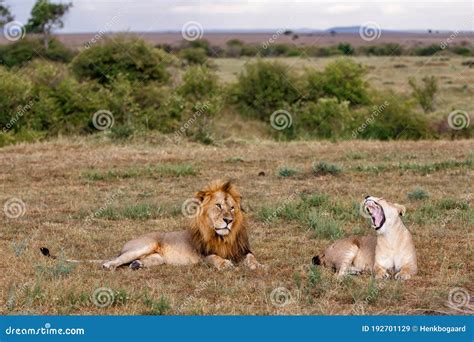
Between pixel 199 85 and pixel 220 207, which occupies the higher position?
pixel 199 85

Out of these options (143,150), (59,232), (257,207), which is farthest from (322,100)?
(59,232)

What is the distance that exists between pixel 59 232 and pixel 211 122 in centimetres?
1357

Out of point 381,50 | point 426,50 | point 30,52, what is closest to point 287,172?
point 30,52

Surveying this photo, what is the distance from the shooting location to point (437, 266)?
865cm

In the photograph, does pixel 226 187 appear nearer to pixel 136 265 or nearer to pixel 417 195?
pixel 136 265

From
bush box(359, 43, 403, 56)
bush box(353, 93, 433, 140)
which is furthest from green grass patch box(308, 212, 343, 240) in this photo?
bush box(359, 43, 403, 56)

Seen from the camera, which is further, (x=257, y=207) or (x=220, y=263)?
(x=257, y=207)

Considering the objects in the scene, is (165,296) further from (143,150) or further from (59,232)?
(143,150)

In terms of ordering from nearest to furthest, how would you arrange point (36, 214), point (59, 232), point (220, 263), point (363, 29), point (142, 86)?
point (220, 263)
point (59, 232)
point (36, 214)
point (363, 29)
point (142, 86)

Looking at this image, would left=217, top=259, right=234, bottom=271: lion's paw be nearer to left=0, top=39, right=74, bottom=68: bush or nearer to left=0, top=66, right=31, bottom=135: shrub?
left=0, top=66, right=31, bottom=135: shrub
